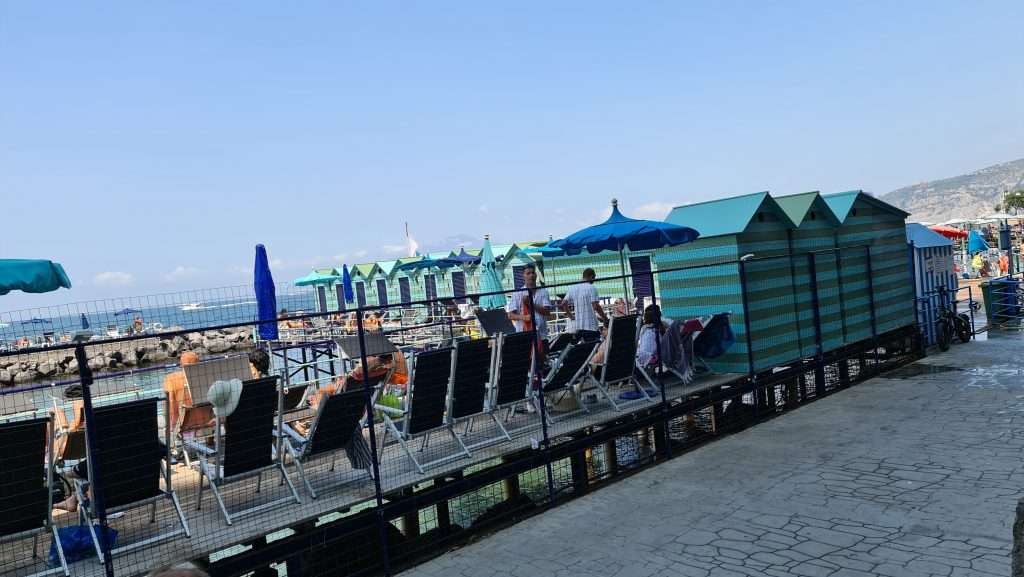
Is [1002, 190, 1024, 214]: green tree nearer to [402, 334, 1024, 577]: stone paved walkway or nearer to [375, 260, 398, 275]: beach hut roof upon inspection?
[375, 260, 398, 275]: beach hut roof

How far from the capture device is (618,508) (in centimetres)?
542

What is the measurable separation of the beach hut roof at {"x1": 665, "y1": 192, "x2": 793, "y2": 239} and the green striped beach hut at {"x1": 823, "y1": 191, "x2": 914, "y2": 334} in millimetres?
1813

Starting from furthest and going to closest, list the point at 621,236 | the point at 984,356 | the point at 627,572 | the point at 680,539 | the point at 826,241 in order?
the point at 984,356
the point at 826,241
the point at 621,236
the point at 680,539
the point at 627,572

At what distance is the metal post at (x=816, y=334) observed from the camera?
29.3 ft

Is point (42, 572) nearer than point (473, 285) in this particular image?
Yes

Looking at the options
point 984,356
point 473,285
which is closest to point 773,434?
point 984,356

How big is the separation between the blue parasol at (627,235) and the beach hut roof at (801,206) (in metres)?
1.66

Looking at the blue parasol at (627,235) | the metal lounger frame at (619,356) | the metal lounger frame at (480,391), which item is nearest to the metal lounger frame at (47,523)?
the metal lounger frame at (480,391)

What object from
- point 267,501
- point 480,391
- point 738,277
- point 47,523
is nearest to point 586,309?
point 738,277

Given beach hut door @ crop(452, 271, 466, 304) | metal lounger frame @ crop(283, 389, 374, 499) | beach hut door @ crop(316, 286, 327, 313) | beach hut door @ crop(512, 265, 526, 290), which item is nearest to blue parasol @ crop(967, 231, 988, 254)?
beach hut door @ crop(512, 265, 526, 290)

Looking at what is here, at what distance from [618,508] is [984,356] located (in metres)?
8.16

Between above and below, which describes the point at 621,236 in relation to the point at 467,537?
above

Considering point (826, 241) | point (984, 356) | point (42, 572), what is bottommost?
point (984, 356)

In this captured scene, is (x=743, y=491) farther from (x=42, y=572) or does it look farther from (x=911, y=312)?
(x=911, y=312)
